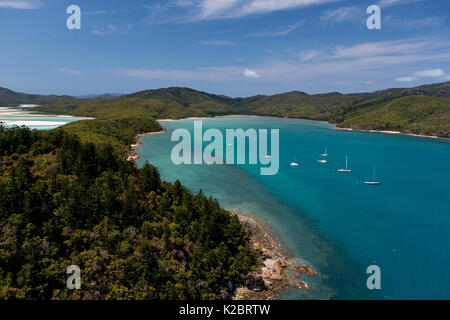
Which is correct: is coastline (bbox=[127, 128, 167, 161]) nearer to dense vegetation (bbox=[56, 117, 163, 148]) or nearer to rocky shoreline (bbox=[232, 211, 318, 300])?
dense vegetation (bbox=[56, 117, 163, 148])

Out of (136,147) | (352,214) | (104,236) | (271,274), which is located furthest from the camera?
(136,147)

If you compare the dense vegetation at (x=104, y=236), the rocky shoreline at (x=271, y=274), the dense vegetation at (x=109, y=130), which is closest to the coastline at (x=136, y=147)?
the dense vegetation at (x=109, y=130)

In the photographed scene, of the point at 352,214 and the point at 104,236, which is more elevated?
the point at 104,236

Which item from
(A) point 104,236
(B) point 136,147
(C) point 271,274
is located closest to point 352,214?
(C) point 271,274

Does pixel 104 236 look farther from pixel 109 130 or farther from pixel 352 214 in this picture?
pixel 109 130

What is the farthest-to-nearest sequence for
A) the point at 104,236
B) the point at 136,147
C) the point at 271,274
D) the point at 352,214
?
the point at 136,147 → the point at 352,214 → the point at 271,274 → the point at 104,236
